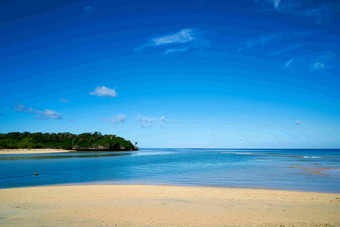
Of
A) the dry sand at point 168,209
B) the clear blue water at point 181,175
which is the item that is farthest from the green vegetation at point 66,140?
the dry sand at point 168,209

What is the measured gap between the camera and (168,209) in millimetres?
11664

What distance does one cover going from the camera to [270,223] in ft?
30.8

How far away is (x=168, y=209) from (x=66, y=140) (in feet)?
521

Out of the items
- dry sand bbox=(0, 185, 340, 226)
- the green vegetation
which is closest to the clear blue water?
dry sand bbox=(0, 185, 340, 226)

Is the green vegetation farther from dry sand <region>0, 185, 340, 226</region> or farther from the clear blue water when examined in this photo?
dry sand <region>0, 185, 340, 226</region>

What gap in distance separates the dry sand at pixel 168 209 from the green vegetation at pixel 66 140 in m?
138

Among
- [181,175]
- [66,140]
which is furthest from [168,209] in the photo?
[66,140]

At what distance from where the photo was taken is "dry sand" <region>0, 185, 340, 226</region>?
952cm

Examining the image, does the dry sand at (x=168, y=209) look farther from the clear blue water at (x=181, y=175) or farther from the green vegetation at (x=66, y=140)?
the green vegetation at (x=66, y=140)

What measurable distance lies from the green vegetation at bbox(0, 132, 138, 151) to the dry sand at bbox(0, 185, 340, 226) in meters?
138

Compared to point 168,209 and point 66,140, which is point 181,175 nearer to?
point 168,209

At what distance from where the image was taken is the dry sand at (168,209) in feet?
31.2

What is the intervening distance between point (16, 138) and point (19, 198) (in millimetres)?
151018

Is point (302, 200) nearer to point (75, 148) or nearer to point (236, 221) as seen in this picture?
point (236, 221)
